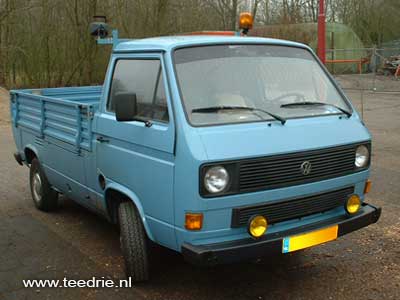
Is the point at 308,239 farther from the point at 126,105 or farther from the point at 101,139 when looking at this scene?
the point at 101,139

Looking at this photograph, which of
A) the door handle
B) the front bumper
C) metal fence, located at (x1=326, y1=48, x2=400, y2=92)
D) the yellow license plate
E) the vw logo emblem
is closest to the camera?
the front bumper

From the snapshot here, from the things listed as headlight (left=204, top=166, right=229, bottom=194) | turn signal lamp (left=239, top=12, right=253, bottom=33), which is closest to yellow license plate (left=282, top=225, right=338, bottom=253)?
headlight (left=204, top=166, right=229, bottom=194)

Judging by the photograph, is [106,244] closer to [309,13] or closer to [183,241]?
[183,241]

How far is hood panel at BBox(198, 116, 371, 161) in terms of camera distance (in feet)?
11.1

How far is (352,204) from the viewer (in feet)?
12.9

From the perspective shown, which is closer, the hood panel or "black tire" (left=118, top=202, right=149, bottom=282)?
the hood panel

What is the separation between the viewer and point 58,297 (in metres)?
3.91

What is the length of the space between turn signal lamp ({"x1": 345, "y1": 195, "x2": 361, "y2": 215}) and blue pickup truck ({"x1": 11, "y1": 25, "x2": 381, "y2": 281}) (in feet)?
0.04

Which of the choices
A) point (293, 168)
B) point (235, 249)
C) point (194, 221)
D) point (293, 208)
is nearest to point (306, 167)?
point (293, 168)

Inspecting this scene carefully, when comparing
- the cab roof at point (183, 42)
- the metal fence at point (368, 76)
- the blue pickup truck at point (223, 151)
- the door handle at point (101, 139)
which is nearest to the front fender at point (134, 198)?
the blue pickup truck at point (223, 151)

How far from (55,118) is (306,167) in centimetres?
298

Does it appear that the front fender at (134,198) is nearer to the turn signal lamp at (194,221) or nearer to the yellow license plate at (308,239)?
the turn signal lamp at (194,221)

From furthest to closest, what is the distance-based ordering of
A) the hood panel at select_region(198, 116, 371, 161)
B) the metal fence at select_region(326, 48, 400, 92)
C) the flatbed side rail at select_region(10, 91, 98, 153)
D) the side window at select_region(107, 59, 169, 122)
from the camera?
the metal fence at select_region(326, 48, 400, 92)
the flatbed side rail at select_region(10, 91, 98, 153)
the side window at select_region(107, 59, 169, 122)
the hood panel at select_region(198, 116, 371, 161)

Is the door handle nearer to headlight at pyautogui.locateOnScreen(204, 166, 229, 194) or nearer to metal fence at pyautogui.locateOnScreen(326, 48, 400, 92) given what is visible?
headlight at pyautogui.locateOnScreen(204, 166, 229, 194)
